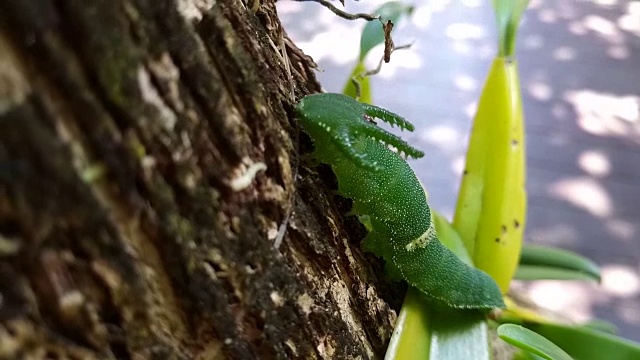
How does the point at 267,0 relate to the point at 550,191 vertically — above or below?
below

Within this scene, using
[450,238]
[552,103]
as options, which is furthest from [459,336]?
[552,103]

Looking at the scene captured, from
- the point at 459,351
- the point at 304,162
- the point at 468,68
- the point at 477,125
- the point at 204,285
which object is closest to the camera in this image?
the point at 204,285

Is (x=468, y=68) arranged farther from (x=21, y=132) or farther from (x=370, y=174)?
(x=21, y=132)

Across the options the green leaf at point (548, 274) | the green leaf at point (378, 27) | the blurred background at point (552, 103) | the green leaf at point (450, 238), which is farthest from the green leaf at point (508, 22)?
the blurred background at point (552, 103)

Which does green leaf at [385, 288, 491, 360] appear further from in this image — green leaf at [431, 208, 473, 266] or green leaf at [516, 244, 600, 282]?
green leaf at [516, 244, 600, 282]

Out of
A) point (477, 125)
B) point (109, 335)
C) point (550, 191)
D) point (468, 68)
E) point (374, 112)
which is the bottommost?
point (109, 335)

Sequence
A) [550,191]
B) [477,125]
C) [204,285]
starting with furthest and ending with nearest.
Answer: [550,191]
[477,125]
[204,285]

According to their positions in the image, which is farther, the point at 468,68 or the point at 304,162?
the point at 468,68

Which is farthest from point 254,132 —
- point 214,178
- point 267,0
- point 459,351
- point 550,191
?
point 550,191
